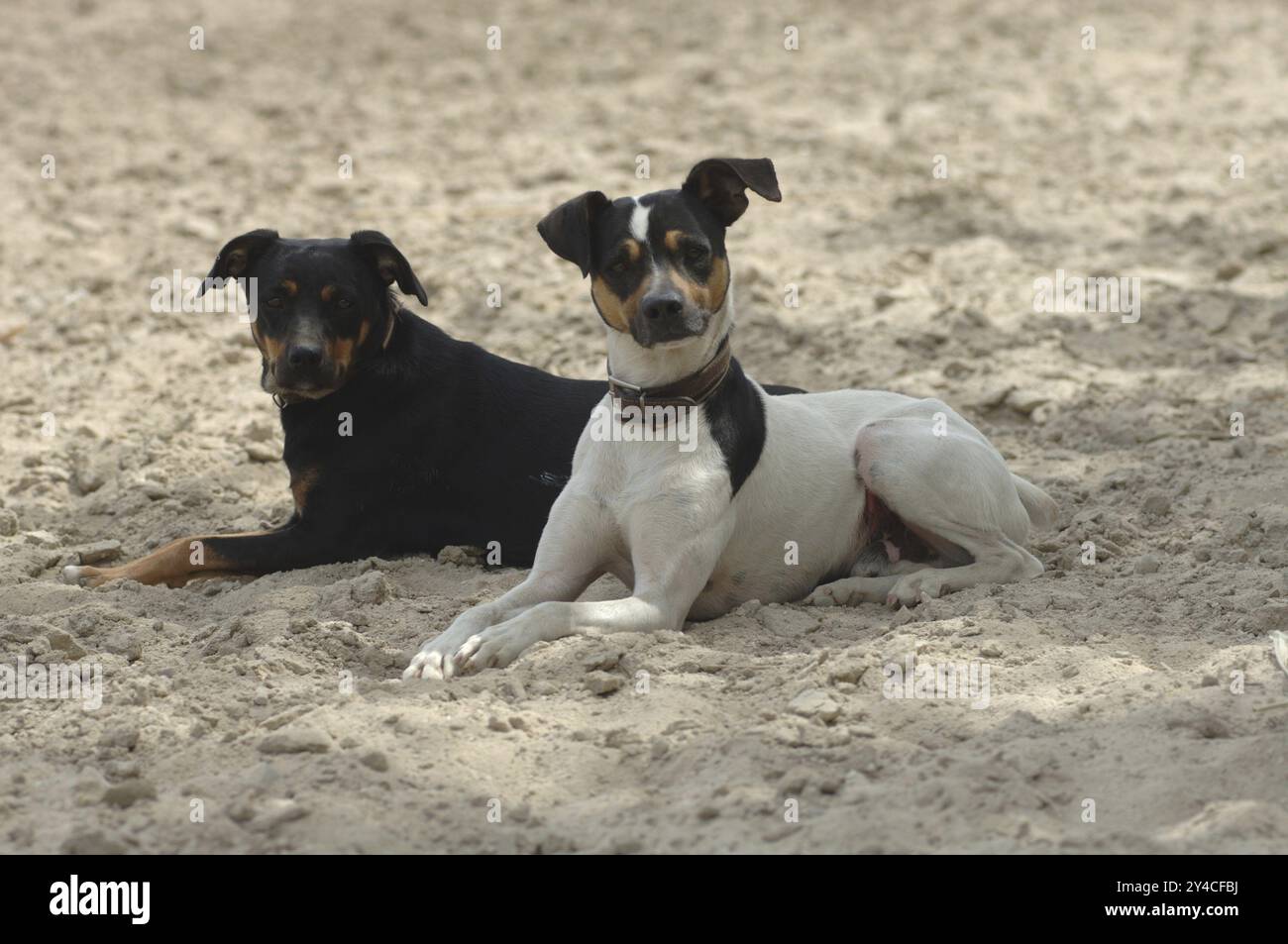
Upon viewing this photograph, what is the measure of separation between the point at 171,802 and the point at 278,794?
293mm

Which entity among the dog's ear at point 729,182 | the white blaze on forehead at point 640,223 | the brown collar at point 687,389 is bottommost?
the brown collar at point 687,389

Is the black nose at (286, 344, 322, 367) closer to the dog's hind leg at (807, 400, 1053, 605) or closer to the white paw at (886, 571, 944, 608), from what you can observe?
the dog's hind leg at (807, 400, 1053, 605)

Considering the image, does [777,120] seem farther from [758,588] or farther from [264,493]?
[758,588]

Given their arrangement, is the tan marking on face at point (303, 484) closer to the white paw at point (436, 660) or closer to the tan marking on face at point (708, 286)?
the white paw at point (436, 660)

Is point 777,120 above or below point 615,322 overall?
above

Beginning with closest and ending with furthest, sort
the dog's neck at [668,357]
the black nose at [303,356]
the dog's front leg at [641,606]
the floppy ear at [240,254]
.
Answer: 1. the dog's front leg at [641,606]
2. the dog's neck at [668,357]
3. the black nose at [303,356]
4. the floppy ear at [240,254]

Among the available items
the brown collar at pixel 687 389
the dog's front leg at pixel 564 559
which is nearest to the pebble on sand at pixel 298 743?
the dog's front leg at pixel 564 559

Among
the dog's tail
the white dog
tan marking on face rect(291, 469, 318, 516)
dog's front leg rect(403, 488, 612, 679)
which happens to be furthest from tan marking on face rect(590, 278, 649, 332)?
the dog's tail

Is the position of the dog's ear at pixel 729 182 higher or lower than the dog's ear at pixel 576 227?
higher

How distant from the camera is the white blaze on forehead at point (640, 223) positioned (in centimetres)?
558

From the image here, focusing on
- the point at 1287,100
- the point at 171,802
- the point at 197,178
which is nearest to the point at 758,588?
the point at 171,802

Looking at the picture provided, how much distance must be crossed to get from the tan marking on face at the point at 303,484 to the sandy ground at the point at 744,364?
0.31 m

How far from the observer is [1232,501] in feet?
22.0

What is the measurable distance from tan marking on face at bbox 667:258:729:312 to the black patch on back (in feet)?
0.92
